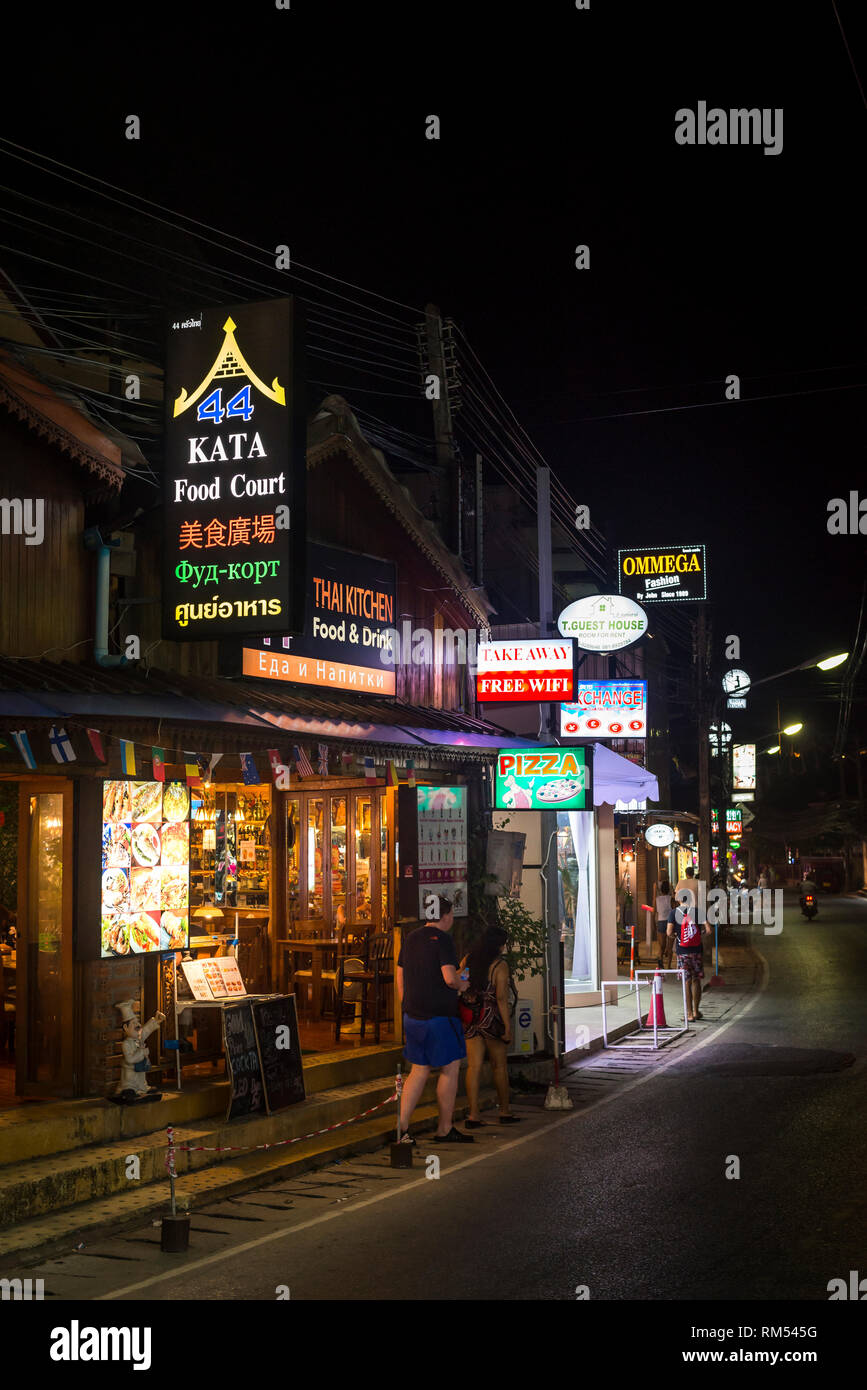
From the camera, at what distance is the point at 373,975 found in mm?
14609

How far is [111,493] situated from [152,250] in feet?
22.4

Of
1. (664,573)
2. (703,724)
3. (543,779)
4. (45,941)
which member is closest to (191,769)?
(45,941)

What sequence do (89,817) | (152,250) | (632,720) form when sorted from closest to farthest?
(89,817) → (152,250) → (632,720)

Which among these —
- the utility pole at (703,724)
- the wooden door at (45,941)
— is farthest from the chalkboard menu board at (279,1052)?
the utility pole at (703,724)

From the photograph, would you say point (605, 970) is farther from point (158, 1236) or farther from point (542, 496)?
point (158, 1236)

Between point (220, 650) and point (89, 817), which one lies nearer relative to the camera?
point (89, 817)

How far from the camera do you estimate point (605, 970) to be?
22.7 m

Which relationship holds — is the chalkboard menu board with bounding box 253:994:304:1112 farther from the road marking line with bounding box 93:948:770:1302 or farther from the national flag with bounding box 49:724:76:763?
the national flag with bounding box 49:724:76:763

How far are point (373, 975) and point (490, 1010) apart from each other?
2435 millimetres

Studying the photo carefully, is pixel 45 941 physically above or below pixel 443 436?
below

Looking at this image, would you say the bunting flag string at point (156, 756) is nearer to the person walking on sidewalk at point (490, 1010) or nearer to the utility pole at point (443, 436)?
the person walking on sidewalk at point (490, 1010)

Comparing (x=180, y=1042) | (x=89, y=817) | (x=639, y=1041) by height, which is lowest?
(x=639, y=1041)

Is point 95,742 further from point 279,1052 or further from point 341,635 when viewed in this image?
point 341,635
